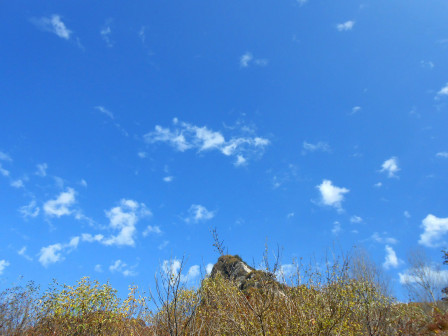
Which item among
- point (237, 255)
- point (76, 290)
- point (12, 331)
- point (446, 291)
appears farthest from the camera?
point (237, 255)

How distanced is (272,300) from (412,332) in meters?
21.5

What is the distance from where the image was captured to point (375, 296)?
61.9 ft

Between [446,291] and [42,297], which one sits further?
[446,291]

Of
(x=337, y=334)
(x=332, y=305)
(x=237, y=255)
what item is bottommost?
(x=337, y=334)

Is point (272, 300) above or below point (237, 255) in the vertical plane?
below

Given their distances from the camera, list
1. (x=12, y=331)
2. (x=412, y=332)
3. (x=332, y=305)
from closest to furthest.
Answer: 1. (x=332, y=305)
2. (x=12, y=331)
3. (x=412, y=332)

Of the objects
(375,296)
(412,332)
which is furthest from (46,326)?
(412,332)

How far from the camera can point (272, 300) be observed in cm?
1358

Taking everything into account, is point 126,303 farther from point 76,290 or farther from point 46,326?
point 46,326

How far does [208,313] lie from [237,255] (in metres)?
34.8

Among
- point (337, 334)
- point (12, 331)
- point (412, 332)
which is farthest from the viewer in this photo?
point (412, 332)

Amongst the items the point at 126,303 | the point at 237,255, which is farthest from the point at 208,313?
the point at 237,255

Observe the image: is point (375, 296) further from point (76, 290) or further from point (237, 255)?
point (237, 255)

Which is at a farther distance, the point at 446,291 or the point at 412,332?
the point at 446,291
